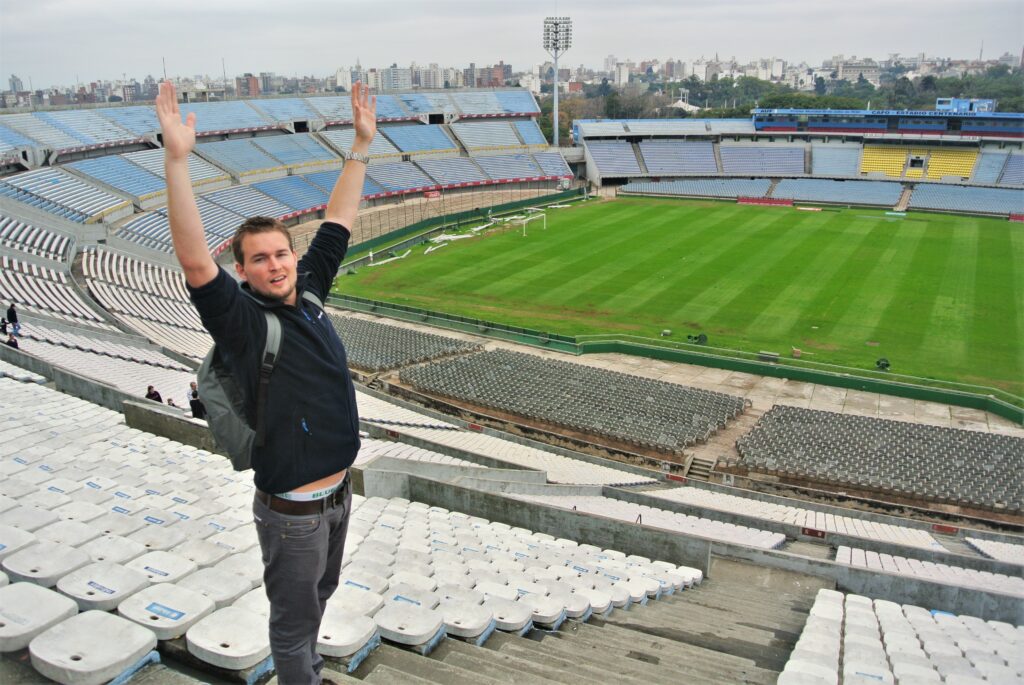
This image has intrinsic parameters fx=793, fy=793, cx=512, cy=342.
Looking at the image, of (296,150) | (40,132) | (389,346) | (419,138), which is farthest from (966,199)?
(40,132)

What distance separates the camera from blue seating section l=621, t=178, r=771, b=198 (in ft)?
211

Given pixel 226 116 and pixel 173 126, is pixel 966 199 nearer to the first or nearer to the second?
pixel 226 116

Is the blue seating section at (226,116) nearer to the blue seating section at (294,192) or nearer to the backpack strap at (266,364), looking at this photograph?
the blue seating section at (294,192)

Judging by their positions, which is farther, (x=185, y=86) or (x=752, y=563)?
(x=185, y=86)

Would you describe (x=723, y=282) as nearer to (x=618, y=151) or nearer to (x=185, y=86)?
(x=618, y=151)

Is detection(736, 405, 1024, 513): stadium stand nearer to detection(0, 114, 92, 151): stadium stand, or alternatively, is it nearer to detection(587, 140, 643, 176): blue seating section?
detection(0, 114, 92, 151): stadium stand

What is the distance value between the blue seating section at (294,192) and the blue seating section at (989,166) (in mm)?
50859

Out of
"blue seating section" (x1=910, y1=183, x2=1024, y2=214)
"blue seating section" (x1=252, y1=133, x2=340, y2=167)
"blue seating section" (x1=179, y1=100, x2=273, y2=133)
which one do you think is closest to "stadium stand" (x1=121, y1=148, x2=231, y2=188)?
"blue seating section" (x1=179, y1=100, x2=273, y2=133)

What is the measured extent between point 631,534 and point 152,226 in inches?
1443

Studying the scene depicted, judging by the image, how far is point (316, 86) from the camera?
185000mm

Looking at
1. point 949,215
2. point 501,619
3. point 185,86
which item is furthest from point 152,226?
point 949,215

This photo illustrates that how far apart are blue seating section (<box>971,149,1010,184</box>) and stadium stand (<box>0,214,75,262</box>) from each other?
63.5 metres

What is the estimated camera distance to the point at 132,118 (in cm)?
5294

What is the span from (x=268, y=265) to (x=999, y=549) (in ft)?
53.3
